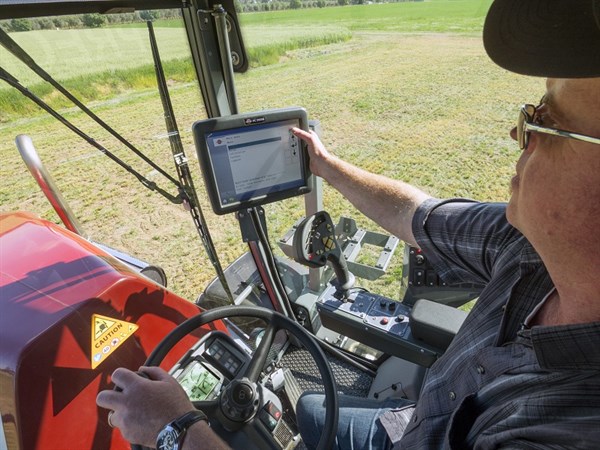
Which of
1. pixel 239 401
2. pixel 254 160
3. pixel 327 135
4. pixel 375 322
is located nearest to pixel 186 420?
pixel 239 401

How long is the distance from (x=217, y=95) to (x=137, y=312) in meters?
0.87

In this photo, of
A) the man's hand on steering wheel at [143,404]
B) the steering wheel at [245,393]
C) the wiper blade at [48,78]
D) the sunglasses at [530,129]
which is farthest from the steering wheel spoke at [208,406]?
the sunglasses at [530,129]

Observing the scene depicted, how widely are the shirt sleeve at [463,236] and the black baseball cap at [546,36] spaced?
575 mm

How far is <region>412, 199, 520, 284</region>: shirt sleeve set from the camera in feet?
3.98

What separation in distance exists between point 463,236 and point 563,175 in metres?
0.61

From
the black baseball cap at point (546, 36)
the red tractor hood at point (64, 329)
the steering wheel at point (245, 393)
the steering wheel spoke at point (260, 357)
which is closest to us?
the black baseball cap at point (546, 36)

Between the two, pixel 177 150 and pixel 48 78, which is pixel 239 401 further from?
pixel 48 78

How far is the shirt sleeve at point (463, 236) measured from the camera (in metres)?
1.21

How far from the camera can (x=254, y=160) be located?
1.42 m

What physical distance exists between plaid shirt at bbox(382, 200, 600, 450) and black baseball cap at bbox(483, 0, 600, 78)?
1.18 feet

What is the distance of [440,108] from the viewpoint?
7.11 metres

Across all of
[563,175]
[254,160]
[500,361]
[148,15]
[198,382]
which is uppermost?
[148,15]

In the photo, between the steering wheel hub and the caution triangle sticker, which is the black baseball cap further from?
the caution triangle sticker

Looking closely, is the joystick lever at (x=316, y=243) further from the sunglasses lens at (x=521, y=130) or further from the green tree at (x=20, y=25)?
the green tree at (x=20, y=25)
